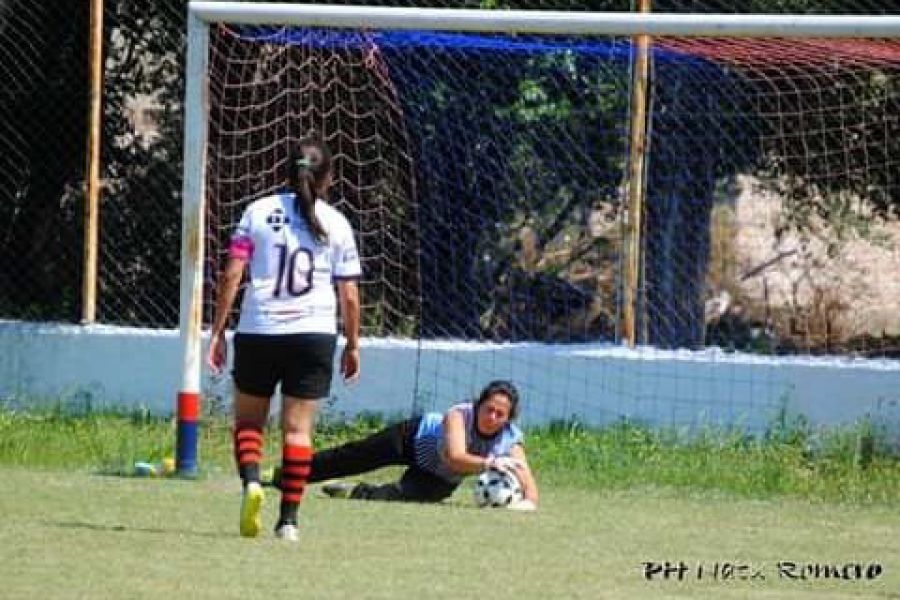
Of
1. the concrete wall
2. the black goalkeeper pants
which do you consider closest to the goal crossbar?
the black goalkeeper pants

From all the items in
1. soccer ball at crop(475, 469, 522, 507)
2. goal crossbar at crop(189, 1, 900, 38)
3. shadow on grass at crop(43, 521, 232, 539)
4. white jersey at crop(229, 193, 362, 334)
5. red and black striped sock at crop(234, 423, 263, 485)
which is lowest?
shadow on grass at crop(43, 521, 232, 539)

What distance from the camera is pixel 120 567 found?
392 inches

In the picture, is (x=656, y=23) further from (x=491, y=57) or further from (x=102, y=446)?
(x=102, y=446)

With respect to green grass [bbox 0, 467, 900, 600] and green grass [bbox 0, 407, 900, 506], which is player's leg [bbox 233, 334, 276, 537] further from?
green grass [bbox 0, 407, 900, 506]

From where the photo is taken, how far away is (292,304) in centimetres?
1112

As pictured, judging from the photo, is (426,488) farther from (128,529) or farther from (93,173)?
(93,173)

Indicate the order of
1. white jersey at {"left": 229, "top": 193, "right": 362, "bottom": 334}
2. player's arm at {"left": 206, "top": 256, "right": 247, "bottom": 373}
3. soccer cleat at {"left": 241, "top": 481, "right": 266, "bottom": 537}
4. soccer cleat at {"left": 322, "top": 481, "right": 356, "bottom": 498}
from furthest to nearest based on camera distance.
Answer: soccer cleat at {"left": 322, "top": 481, "right": 356, "bottom": 498}
player's arm at {"left": 206, "top": 256, "right": 247, "bottom": 373}
white jersey at {"left": 229, "top": 193, "right": 362, "bottom": 334}
soccer cleat at {"left": 241, "top": 481, "right": 266, "bottom": 537}

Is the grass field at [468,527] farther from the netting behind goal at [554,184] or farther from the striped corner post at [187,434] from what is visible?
the netting behind goal at [554,184]

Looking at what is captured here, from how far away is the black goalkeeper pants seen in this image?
44.3 feet

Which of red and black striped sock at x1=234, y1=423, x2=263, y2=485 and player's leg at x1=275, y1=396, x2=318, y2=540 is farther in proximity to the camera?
red and black striped sock at x1=234, y1=423, x2=263, y2=485

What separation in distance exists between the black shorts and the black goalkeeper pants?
2.33 metres

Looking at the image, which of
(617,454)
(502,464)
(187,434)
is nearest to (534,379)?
(617,454)

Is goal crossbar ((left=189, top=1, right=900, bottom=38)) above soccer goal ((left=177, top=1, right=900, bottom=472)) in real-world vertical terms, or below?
above

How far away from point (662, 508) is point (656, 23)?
281 centimetres
